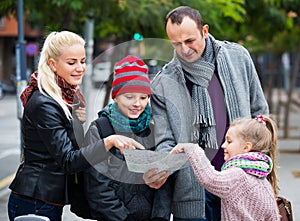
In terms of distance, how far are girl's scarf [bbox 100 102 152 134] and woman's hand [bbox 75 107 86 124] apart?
7.1 inches

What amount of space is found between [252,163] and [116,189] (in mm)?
699

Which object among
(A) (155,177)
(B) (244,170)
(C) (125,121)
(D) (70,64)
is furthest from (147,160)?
(D) (70,64)

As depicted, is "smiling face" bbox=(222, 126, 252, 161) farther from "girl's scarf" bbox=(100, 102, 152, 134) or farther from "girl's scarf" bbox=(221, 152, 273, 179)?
"girl's scarf" bbox=(100, 102, 152, 134)

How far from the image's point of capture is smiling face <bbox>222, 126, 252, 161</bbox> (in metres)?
3.44

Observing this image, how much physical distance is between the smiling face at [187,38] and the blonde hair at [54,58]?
1.62 feet

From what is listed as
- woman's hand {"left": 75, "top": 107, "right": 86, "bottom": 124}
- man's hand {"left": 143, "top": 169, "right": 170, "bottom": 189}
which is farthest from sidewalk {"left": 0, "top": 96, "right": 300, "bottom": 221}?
man's hand {"left": 143, "top": 169, "right": 170, "bottom": 189}

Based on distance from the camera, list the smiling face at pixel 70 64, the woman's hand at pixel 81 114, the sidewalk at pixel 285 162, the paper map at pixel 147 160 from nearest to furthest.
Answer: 1. the paper map at pixel 147 160
2. the smiling face at pixel 70 64
3. the woman's hand at pixel 81 114
4. the sidewalk at pixel 285 162

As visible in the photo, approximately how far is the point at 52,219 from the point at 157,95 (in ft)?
2.79

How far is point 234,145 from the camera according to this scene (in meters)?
3.46

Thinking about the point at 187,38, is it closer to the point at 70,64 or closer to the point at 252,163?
the point at 70,64

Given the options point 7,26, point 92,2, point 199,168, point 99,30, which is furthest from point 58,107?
point 7,26

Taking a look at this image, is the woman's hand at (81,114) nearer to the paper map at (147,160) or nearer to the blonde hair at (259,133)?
the paper map at (147,160)

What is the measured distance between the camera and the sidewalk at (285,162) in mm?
7855

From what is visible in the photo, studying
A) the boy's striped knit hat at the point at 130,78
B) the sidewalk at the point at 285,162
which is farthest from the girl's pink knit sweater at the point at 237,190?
the sidewalk at the point at 285,162
